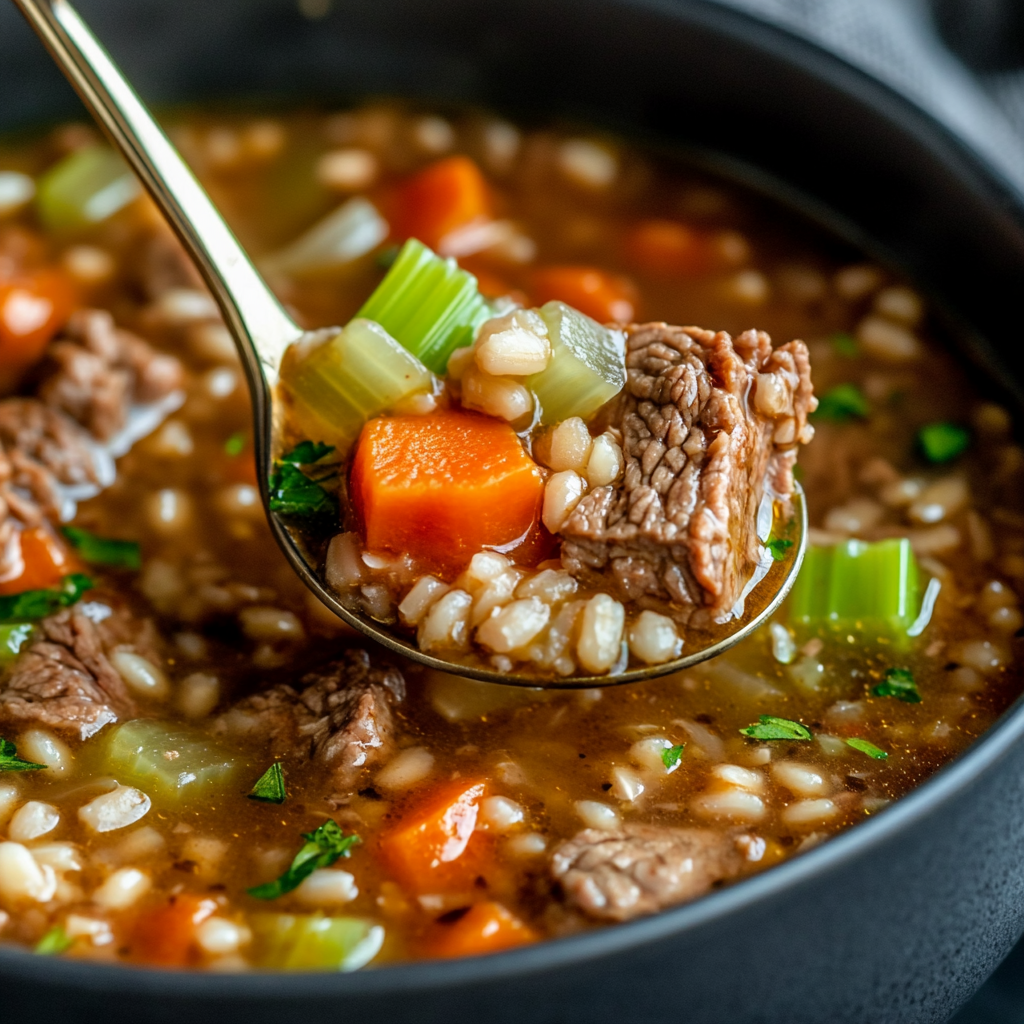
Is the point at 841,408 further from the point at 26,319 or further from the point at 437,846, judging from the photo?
the point at 26,319

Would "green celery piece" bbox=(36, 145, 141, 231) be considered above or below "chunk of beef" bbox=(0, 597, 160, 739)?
above

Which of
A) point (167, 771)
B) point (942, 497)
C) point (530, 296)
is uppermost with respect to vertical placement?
point (942, 497)

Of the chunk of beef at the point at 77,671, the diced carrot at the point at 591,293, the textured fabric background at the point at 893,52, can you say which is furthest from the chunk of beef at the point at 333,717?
the textured fabric background at the point at 893,52

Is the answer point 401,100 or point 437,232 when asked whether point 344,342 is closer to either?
point 437,232

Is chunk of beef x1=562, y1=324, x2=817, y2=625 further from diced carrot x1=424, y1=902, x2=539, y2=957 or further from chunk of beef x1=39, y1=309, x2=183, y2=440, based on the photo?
chunk of beef x1=39, y1=309, x2=183, y2=440

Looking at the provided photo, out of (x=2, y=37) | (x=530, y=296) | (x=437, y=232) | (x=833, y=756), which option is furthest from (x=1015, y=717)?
(x=2, y=37)

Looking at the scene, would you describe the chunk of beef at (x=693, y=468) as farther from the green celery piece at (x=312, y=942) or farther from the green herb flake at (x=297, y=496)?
the green celery piece at (x=312, y=942)

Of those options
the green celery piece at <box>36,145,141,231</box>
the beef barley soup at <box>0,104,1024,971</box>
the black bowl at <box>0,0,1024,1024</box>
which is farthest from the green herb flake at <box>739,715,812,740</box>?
the green celery piece at <box>36,145,141,231</box>

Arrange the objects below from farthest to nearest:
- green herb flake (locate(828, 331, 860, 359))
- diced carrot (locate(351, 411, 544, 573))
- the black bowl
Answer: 1. green herb flake (locate(828, 331, 860, 359))
2. diced carrot (locate(351, 411, 544, 573))
3. the black bowl
